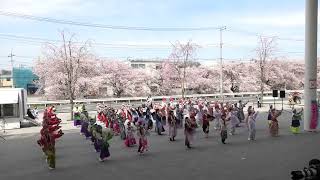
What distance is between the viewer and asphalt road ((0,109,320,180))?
13.3 metres

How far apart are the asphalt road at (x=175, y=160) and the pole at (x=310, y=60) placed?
1.59 m

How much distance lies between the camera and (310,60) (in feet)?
75.2

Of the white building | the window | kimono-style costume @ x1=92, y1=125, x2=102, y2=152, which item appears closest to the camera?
kimono-style costume @ x1=92, y1=125, x2=102, y2=152

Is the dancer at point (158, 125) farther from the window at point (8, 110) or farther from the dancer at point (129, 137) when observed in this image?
the window at point (8, 110)

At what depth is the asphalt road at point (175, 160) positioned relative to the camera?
13320 millimetres

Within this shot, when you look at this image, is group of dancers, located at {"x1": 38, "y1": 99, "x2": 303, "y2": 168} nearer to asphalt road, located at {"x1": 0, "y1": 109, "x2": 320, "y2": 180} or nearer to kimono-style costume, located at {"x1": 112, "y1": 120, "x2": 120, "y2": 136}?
kimono-style costume, located at {"x1": 112, "y1": 120, "x2": 120, "y2": 136}

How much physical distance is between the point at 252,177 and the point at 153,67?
6033 cm

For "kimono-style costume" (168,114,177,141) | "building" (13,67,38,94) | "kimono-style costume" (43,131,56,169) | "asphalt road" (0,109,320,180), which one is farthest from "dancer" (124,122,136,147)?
"building" (13,67,38,94)

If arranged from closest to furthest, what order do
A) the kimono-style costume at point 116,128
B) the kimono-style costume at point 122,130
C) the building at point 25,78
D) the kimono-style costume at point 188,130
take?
the kimono-style costume at point 188,130, the kimono-style costume at point 122,130, the kimono-style costume at point 116,128, the building at point 25,78

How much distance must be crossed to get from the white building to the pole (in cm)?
1862

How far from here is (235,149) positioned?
58.2 ft

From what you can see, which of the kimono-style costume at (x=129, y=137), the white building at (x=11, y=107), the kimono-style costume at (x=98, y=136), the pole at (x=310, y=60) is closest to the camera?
the kimono-style costume at (x=98, y=136)

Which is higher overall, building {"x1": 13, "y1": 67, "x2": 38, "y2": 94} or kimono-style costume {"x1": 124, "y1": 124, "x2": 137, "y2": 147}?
building {"x1": 13, "y1": 67, "x2": 38, "y2": 94}

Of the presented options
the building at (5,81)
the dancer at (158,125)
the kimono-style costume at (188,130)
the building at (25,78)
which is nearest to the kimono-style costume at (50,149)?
the kimono-style costume at (188,130)
